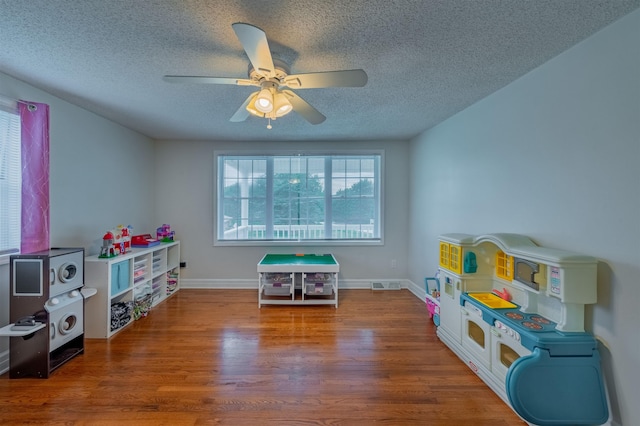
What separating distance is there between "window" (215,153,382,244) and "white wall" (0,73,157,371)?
1263 millimetres

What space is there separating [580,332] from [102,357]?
362 centimetres

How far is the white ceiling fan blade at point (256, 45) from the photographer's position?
1197mm

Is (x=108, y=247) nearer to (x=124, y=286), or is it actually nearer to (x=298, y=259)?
(x=124, y=286)

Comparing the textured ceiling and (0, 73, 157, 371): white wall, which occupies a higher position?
the textured ceiling

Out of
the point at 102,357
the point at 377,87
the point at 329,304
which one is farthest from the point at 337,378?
the point at 377,87

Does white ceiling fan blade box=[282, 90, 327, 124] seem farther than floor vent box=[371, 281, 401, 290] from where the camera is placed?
No

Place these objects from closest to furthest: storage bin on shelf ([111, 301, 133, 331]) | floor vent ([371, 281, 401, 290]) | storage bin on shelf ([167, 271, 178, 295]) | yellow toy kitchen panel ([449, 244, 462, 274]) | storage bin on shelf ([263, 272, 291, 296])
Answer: yellow toy kitchen panel ([449, 244, 462, 274]) → storage bin on shelf ([111, 301, 133, 331]) → storage bin on shelf ([263, 272, 291, 296]) → storage bin on shelf ([167, 271, 178, 295]) → floor vent ([371, 281, 401, 290])

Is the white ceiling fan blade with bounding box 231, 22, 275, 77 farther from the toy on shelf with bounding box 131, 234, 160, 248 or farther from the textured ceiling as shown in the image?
the toy on shelf with bounding box 131, 234, 160, 248

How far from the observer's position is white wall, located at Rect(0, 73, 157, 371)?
2.43 metres

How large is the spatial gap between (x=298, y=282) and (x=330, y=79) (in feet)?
9.40

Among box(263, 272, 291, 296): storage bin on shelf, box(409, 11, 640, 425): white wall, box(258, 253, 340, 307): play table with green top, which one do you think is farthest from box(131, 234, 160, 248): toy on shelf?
box(409, 11, 640, 425): white wall

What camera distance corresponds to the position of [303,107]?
1.96 meters

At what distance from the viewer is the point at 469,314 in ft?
7.13

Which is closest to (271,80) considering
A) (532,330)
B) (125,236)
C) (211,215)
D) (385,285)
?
(532,330)
